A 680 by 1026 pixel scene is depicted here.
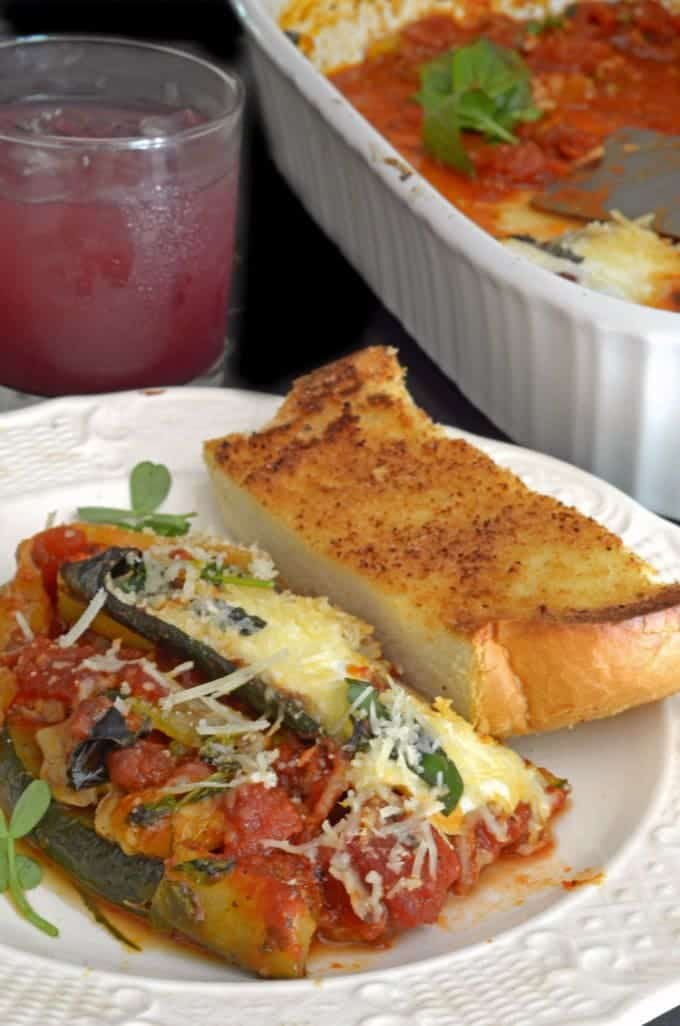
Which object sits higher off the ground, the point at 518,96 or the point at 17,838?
the point at 17,838

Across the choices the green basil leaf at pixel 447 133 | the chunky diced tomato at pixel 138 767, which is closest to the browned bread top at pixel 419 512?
the chunky diced tomato at pixel 138 767

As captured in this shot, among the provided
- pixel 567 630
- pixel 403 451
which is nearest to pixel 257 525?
pixel 403 451

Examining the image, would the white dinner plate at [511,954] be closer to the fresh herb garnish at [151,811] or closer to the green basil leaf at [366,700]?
the fresh herb garnish at [151,811]

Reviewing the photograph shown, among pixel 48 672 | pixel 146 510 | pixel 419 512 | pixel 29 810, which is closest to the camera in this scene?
pixel 29 810

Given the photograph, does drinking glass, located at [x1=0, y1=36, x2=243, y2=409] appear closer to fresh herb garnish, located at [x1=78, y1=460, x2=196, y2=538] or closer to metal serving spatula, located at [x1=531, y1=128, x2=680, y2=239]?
fresh herb garnish, located at [x1=78, y1=460, x2=196, y2=538]

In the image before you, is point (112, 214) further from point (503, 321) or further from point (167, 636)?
point (167, 636)

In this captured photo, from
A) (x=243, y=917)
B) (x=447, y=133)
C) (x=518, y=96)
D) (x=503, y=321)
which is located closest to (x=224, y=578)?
(x=243, y=917)

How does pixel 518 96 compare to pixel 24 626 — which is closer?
pixel 24 626
